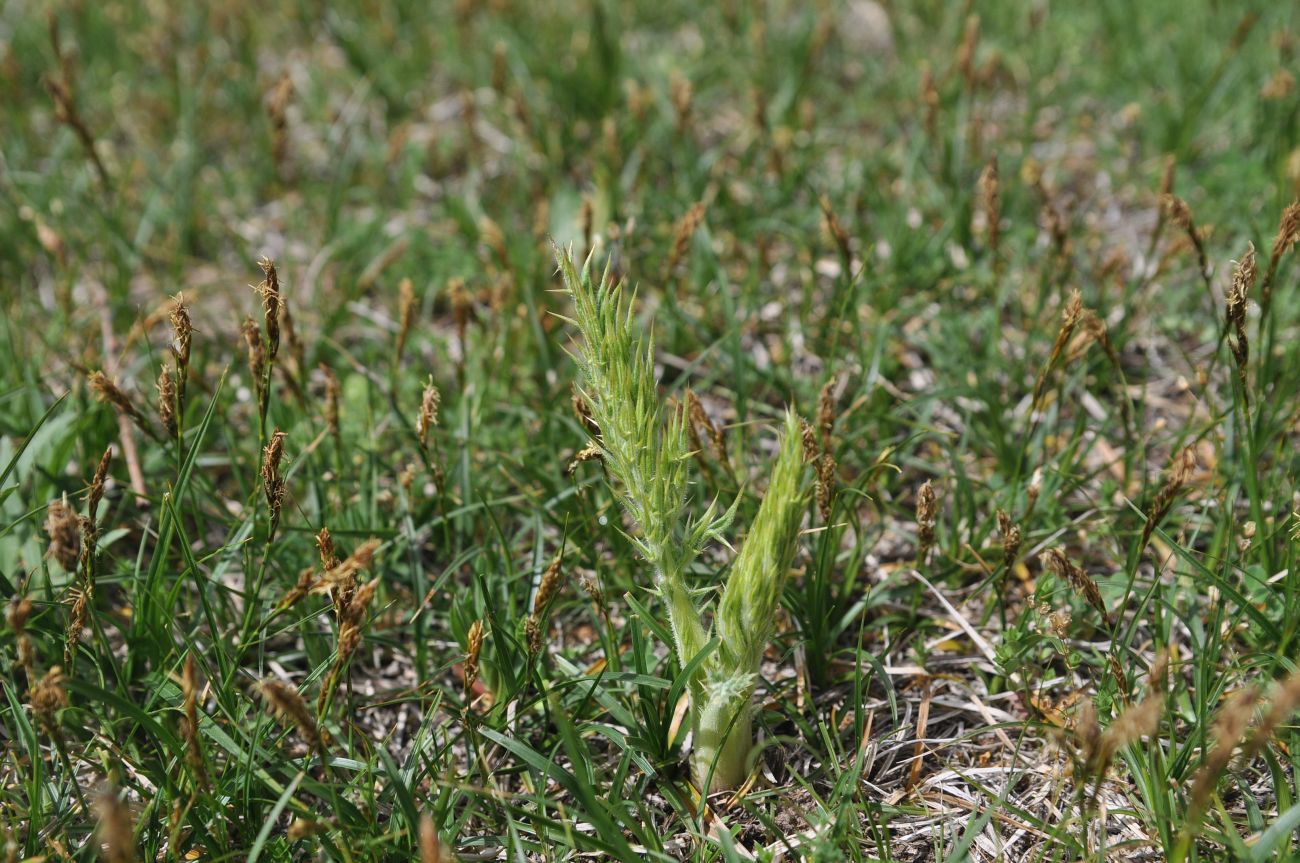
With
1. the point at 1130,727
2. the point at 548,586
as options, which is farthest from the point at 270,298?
the point at 1130,727

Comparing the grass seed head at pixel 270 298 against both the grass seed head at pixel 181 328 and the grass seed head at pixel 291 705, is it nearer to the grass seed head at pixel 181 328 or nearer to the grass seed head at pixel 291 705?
the grass seed head at pixel 181 328

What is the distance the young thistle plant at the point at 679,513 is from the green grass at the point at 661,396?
0.46ft

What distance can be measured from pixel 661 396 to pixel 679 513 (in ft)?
4.33

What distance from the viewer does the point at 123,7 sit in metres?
5.34

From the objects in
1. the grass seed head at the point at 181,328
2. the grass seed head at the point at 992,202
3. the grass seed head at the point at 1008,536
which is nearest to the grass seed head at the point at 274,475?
the grass seed head at the point at 181,328

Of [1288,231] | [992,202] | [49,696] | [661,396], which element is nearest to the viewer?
[49,696]

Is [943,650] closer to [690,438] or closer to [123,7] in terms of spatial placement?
[690,438]

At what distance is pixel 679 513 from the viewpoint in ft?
6.44

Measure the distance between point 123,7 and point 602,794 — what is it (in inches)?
197

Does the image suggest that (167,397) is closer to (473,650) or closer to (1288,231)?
(473,650)

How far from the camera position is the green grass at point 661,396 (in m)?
2.06

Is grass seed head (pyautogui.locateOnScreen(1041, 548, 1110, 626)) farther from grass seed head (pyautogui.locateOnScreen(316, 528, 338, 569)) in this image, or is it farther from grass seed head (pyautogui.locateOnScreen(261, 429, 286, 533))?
grass seed head (pyautogui.locateOnScreen(261, 429, 286, 533))

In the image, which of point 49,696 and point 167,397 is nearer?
point 49,696

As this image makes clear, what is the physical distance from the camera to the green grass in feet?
6.77
